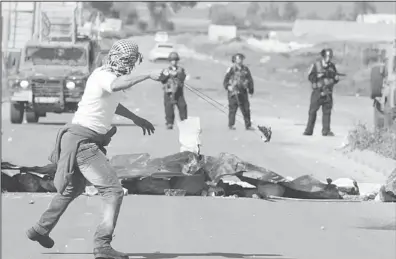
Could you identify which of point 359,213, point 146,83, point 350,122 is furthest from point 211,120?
point 146,83

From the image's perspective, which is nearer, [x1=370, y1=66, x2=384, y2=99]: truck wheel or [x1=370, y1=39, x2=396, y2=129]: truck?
[x1=370, y1=39, x2=396, y2=129]: truck

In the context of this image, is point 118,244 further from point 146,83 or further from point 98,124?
point 146,83

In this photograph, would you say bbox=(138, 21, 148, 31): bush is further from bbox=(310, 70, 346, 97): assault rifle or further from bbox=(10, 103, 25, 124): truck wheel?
bbox=(310, 70, 346, 97): assault rifle

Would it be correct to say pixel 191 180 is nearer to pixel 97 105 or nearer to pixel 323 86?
pixel 97 105

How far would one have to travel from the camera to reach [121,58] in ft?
30.5

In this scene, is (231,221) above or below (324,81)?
above

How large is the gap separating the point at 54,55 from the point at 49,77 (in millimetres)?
1048

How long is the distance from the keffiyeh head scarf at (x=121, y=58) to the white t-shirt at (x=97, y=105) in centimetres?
8

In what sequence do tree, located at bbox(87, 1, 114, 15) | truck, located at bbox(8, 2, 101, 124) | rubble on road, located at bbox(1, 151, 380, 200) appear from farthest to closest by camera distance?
tree, located at bbox(87, 1, 114, 15)
truck, located at bbox(8, 2, 101, 124)
rubble on road, located at bbox(1, 151, 380, 200)

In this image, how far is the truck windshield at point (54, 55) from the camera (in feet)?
92.5

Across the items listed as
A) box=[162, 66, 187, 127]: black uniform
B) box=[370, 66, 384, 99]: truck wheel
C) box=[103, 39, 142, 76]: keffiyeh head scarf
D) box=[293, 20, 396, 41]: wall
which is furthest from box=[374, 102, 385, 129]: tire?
box=[293, 20, 396, 41]: wall

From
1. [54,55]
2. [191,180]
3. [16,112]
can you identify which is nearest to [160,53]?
[54,55]

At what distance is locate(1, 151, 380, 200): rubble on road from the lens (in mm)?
13719

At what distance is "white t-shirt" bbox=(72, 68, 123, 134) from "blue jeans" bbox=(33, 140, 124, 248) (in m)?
0.17
